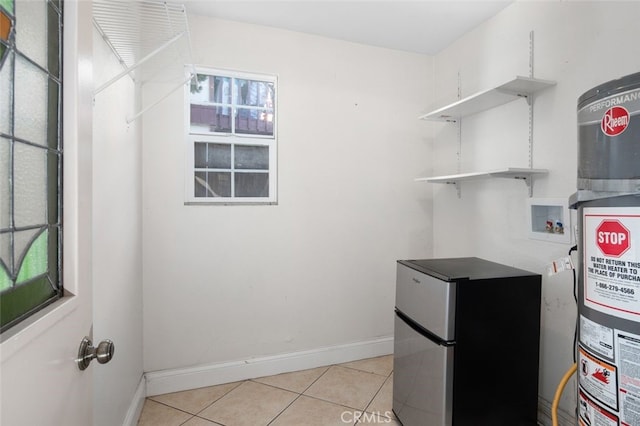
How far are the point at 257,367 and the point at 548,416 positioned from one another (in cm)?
184

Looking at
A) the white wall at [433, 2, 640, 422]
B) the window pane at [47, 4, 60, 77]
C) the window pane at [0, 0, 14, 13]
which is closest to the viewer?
the window pane at [0, 0, 14, 13]

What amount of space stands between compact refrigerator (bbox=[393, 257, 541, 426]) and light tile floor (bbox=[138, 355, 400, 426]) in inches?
16.6

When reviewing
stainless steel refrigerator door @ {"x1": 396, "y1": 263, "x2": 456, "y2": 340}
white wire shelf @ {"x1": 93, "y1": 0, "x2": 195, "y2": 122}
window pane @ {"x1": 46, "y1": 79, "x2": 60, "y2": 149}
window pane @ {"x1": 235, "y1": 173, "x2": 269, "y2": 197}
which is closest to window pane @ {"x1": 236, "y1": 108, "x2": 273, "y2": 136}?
window pane @ {"x1": 235, "y1": 173, "x2": 269, "y2": 197}

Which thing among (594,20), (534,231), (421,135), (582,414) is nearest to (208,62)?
(421,135)

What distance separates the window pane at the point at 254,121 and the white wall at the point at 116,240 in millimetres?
687

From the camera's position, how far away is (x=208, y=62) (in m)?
2.24

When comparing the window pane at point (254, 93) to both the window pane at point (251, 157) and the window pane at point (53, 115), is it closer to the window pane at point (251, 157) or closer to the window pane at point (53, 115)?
the window pane at point (251, 157)

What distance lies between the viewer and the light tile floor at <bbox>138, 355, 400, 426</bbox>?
6.22 feet

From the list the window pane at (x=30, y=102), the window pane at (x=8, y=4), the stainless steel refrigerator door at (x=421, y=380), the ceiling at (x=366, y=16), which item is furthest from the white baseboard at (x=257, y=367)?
the ceiling at (x=366, y=16)

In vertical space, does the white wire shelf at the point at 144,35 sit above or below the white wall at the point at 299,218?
above

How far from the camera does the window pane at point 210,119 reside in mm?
2279

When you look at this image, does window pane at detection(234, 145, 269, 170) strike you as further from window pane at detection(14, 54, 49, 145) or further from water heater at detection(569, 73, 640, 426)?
water heater at detection(569, 73, 640, 426)

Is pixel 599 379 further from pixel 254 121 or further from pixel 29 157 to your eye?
pixel 254 121

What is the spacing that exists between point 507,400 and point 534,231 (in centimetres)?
96
